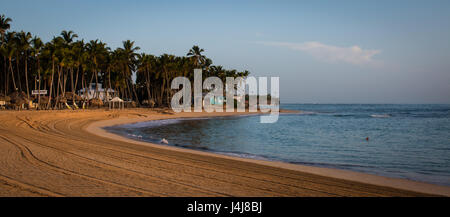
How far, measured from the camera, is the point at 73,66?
44375 millimetres

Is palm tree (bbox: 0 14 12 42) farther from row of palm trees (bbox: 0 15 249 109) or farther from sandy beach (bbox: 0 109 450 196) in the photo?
sandy beach (bbox: 0 109 450 196)

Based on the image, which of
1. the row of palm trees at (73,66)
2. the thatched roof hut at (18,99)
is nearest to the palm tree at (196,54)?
the row of palm trees at (73,66)

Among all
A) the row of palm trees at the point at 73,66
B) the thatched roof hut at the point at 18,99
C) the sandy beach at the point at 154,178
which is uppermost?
the row of palm trees at the point at 73,66

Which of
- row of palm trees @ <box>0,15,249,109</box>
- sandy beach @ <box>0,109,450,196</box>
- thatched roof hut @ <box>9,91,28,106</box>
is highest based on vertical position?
row of palm trees @ <box>0,15,249,109</box>

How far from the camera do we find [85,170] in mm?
7688

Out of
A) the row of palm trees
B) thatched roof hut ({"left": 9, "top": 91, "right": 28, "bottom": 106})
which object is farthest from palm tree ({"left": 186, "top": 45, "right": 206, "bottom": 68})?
thatched roof hut ({"left": 9, "top": 91, "right": 28, "bottom": 106})

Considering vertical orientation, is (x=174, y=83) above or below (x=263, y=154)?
above

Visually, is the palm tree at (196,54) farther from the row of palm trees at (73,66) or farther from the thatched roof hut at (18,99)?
the thatched roof hut at (18,99)

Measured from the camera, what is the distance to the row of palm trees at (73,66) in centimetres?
3859

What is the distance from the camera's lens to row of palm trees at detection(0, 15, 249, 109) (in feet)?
127

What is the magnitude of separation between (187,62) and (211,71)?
13304 millimetres
